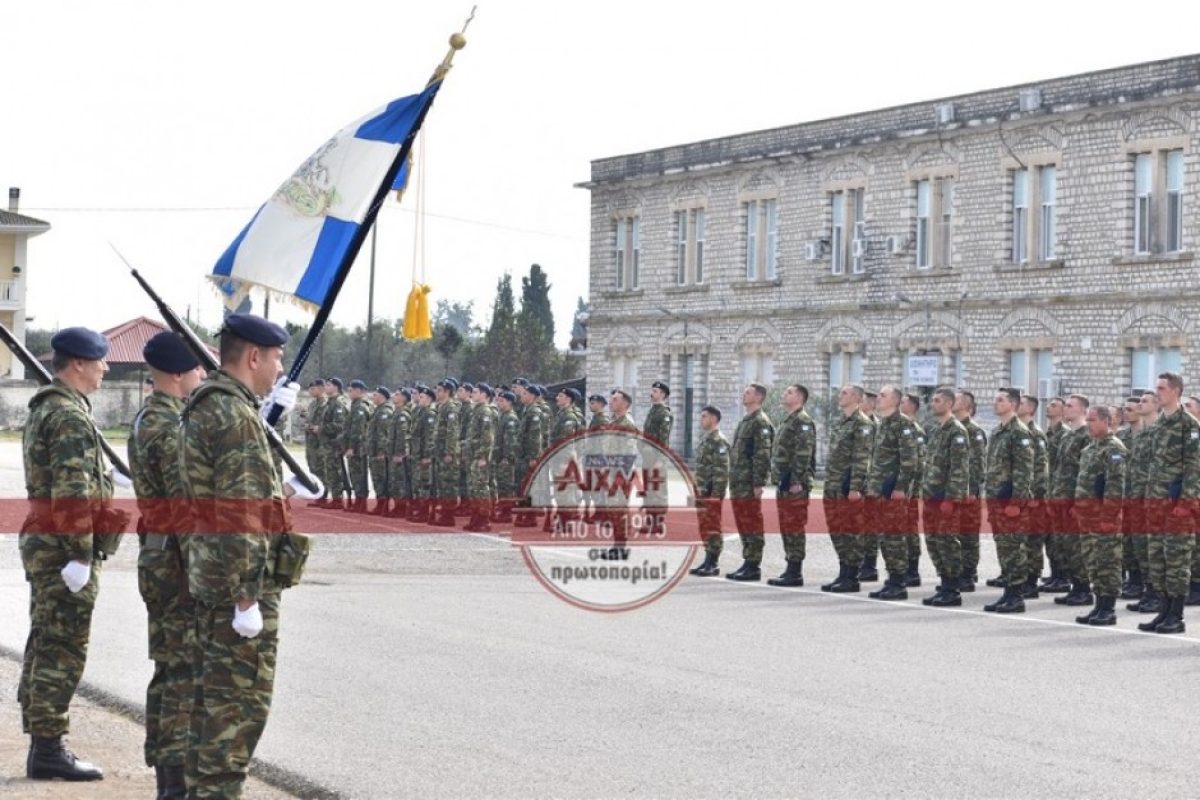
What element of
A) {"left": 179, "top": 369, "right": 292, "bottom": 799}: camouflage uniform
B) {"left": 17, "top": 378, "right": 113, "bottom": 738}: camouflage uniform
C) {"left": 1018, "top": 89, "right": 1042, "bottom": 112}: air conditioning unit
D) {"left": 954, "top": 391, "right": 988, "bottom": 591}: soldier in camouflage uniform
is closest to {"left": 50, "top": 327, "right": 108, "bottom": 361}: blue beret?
{"left": 17, "top": 378, "right": 113, "bottom": 738}: camouflage uniform

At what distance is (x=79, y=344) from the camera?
802 cm

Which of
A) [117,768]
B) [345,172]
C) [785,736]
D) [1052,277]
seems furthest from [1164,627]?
[1052,277]

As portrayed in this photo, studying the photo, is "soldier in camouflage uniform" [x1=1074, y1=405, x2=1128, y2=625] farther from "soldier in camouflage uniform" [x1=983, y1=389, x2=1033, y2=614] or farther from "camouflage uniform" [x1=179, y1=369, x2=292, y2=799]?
"camouflage uniform" [x1=179, y1=369, x2=292, y2=799]

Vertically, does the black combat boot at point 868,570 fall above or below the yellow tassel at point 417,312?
below

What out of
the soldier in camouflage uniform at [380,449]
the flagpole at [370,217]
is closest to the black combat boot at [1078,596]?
the flagpole at [370,217]

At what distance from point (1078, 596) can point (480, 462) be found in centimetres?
913

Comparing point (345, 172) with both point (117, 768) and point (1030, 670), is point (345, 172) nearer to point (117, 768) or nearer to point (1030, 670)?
point (117, 768)

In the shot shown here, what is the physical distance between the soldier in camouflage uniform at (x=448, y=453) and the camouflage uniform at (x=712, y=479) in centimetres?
619

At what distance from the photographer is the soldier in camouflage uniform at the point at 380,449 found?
24.8 meters

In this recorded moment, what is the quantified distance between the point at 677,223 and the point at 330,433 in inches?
934

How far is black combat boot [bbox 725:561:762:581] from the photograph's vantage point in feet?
54.6

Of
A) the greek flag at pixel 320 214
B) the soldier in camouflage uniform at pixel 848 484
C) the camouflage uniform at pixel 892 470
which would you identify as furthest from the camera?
the soldier in camouflage uniform at pixel 848 484

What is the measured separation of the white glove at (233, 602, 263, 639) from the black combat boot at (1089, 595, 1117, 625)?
29.5ft

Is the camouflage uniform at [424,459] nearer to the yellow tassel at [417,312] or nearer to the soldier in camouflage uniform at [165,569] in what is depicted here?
the yellow tassel at [417,312]
